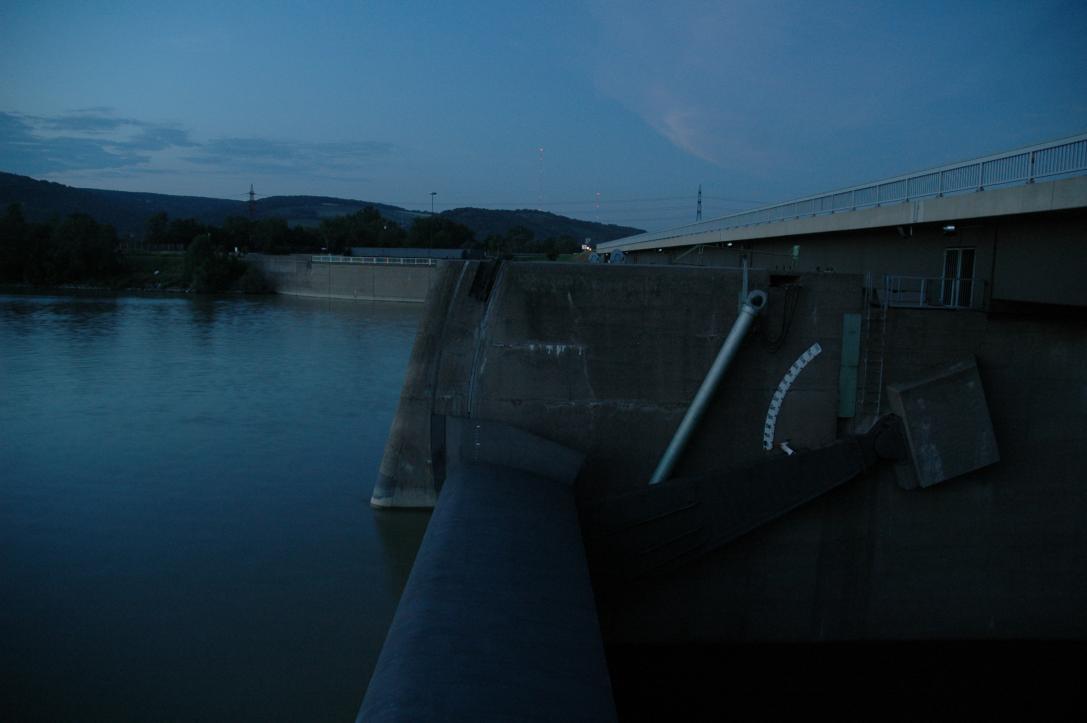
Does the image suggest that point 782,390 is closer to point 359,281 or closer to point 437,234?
point 359,281

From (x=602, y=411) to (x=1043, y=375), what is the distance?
17.2 feet

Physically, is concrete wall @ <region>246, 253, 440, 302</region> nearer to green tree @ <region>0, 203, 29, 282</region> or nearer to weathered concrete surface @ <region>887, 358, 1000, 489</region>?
green tree @ <region>0, 203, 29, 282</region>

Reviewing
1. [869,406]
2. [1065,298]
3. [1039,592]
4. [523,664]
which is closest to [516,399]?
[869,406]

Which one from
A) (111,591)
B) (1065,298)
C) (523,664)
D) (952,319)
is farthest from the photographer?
(111,591)

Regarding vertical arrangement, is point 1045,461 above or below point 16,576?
above

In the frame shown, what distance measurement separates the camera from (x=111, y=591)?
10898 millimetres

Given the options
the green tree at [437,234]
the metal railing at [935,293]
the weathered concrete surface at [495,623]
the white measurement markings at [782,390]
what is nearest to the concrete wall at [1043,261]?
the metal railing at [935,293]

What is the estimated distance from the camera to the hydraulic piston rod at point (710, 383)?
9.52 m

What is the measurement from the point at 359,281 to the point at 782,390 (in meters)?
56.0

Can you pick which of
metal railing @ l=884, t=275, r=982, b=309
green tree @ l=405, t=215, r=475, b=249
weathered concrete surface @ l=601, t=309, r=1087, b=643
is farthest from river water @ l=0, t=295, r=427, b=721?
green tree @ l=405, t=215, r=475, b=249

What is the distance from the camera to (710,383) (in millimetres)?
9617

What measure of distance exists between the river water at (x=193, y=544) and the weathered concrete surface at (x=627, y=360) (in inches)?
102

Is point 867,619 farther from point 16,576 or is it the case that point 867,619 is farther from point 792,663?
point 16,576

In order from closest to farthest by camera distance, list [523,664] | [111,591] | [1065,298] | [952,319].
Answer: [523,664], [1065,298], [952,319], [111,591]
